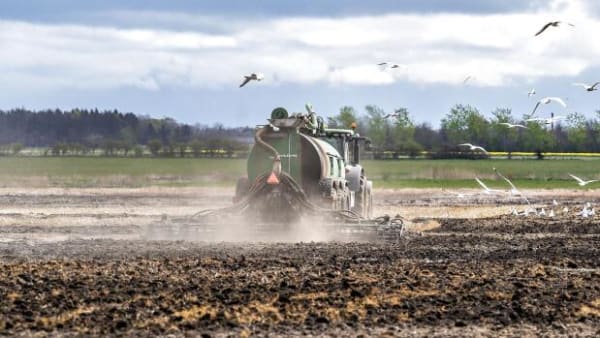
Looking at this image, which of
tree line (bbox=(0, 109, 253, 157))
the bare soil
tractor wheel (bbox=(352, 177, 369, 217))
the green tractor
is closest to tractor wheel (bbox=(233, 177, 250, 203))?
the green tractor

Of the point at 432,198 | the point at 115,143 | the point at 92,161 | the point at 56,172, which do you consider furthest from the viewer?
the point at 92,161

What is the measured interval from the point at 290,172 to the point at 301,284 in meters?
9.93

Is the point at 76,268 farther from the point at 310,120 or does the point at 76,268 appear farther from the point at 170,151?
the point at 170,151

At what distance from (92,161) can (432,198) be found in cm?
3455

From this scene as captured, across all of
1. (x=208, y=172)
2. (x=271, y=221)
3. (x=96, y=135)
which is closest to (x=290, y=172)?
(x=271, y=221)

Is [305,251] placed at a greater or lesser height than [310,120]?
lesser

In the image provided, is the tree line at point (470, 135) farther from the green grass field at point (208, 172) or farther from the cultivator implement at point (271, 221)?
the cultivator implement at point (271, 221)

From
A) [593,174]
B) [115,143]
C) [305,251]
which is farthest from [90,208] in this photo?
[593,174]

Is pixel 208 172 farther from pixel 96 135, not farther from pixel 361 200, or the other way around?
pixel 361 200

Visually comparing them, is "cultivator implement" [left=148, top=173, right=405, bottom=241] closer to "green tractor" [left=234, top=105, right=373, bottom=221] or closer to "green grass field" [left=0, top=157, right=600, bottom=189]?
"green tractor" [left=234, top=105, right=373, bottom=221]

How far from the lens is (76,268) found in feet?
65.6

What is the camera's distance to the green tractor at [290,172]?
88.7 ft

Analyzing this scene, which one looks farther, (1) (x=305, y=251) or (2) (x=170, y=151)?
(2) (x=170, y=151)

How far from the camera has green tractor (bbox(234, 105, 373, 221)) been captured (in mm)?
27047
